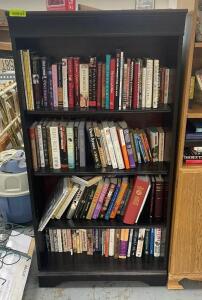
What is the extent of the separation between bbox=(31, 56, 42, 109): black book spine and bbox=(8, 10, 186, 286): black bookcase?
0.20 ft

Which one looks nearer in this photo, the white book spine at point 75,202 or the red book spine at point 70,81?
the red book spine at point 70,81

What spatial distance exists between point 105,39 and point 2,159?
1204 mm

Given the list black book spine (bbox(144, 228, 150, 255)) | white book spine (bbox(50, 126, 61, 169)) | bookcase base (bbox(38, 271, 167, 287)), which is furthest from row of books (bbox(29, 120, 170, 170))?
bookcase base (bbox(38, 271, 167, 287))

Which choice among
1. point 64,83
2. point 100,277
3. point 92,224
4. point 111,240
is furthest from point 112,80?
point 100,277

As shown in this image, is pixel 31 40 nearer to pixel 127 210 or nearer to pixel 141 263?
pixel 127 210

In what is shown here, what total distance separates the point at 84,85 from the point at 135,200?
2.24ft

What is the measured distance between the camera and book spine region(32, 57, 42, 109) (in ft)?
4.42

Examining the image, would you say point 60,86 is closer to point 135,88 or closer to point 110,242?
point 135,88

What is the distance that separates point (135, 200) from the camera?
5.24 ft

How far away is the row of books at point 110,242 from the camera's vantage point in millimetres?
1705

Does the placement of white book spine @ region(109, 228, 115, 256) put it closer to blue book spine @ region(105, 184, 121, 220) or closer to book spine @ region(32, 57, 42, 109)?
blue book spine @ region(105, 184, 121, 220)

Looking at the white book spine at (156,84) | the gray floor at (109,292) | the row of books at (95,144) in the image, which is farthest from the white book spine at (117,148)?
the gray floor at (109,292)

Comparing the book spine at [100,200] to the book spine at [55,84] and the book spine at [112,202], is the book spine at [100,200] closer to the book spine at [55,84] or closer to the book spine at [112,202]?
the book spine at [112,202]

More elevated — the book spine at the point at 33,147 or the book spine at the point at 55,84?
the book spine at the point at 55,84
